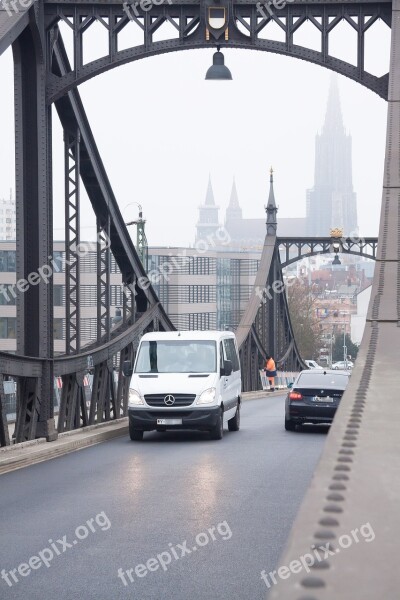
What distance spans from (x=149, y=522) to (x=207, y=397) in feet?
34.6

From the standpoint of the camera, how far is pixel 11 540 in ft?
29.1

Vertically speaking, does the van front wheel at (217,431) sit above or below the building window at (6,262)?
below

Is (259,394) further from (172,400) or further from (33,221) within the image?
(33,221)

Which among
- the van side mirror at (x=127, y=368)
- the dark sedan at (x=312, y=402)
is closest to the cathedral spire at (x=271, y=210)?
the dark sedan at (x=312, y=402)

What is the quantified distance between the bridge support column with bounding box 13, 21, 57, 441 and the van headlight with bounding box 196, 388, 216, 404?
384 cm

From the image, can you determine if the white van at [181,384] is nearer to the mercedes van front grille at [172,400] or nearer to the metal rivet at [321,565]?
the mercedes van front grille at [172,400]

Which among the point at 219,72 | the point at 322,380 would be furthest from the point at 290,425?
the point at 219,72

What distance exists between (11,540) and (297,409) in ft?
47.1

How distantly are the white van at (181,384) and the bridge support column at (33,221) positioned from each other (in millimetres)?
3411

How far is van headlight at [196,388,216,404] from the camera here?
2034 centimetres

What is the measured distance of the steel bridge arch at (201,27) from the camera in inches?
683

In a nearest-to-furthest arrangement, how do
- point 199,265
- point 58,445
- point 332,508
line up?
point 332,508, point 58,445, point 199,265

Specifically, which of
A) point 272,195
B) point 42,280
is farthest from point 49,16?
point 272,195

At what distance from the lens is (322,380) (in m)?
23.6
